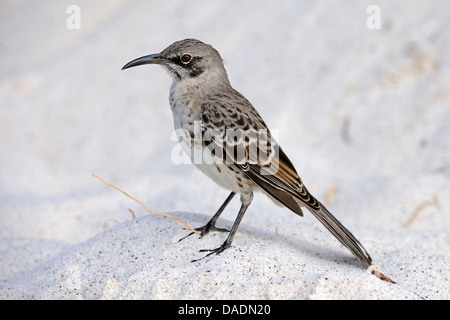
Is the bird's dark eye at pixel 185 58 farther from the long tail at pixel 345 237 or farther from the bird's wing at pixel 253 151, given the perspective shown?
the long tail at pixel 345 237

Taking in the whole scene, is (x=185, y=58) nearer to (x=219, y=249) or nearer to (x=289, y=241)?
(x=219, y=249)

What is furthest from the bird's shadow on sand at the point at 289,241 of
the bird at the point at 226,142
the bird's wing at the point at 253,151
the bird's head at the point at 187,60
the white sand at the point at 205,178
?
the bird's head at the point at 187,60

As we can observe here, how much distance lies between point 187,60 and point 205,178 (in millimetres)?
2227

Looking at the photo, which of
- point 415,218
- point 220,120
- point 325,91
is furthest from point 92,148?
point 415,218

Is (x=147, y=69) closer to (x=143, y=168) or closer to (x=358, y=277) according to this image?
(x=143, y=168)

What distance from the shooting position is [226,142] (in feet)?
12.2

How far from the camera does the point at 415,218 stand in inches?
206

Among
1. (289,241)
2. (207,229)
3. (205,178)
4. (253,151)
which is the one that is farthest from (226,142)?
(205,178)

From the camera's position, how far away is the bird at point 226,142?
3736mm

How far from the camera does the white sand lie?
3561 mm

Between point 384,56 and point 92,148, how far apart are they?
12.3 feet

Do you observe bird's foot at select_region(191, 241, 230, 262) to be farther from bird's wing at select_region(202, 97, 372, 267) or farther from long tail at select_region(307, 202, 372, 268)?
long tail at select_region(307, 202, 372, 268)

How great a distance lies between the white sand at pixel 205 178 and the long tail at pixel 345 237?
0.46 feet

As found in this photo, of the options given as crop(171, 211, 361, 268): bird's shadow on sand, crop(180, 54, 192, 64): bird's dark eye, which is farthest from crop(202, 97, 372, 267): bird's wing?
crop(180, 54, 192, 64): bird's dark eye
